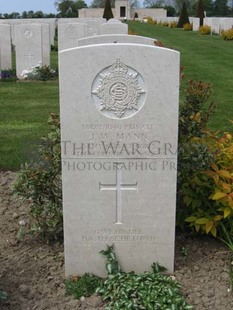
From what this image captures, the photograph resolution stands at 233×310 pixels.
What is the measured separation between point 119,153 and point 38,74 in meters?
9.12

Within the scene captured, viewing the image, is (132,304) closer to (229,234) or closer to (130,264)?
(130,264)

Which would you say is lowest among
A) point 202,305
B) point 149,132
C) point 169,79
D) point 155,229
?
point 202,305

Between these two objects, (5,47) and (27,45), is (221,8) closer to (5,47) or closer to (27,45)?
(5,47)

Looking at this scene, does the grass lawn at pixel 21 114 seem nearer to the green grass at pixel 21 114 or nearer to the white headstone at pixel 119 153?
the green grass at pixel 21 114

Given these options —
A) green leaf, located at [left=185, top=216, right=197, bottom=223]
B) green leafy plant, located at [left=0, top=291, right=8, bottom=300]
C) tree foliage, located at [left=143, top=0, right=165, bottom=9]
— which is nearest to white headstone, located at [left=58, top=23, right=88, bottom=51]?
green leaf, located at [left=185, top=216, right=197, bottom=223]

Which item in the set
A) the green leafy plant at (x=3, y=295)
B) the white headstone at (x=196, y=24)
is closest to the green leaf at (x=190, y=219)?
the green leafy plant at (x=3, y=295)

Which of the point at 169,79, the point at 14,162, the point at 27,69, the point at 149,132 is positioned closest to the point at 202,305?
the point at 149,132

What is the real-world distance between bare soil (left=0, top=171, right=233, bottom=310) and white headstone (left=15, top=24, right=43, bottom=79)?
8508 mm

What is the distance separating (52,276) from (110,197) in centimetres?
65

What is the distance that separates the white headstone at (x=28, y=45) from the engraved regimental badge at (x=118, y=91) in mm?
9348

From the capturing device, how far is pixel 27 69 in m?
12.4

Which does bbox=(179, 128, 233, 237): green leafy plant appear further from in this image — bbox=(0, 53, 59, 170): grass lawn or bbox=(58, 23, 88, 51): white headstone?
bbox=(58, 23, 88, 51): white headstone

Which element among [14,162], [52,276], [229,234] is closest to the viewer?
[52,276]

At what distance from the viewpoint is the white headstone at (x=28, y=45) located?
39.6 feet
